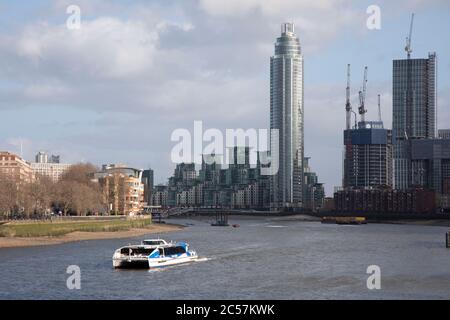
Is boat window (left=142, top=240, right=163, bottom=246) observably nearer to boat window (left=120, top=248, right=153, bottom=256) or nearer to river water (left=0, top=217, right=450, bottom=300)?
river water (left=0, top=217, right=450, bottom=300)

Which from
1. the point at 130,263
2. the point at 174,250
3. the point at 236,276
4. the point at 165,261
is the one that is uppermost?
the point at 174,250

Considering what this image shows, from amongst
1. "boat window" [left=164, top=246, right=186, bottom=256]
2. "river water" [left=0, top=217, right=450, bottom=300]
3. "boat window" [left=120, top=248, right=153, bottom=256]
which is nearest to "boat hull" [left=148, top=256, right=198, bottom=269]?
"boat window" [left=164, top=246, right=186, bottom=256]

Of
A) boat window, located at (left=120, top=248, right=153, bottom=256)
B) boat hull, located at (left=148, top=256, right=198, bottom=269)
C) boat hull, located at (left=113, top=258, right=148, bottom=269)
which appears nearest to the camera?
boat hull, located at (left=113, top=258, right=148, bottom=269)

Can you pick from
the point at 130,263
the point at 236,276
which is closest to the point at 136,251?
the point at 130,263

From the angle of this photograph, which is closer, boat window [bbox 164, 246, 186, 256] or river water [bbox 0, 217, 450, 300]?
river water [bbox 0, 217, 450, 300]

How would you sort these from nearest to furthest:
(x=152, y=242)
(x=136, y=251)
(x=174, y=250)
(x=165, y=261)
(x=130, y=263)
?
(x=130, y=263), (x=136, y=251), (x=165, y=261), (x=174, y=250), (x=152, y=242)

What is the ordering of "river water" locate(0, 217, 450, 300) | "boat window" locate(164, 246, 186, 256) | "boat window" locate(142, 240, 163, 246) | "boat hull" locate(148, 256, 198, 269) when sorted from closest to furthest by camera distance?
"river water" locate(0, 217, 450, 300) → "boat hull" locate(148, 256, 198, 269) → "boat window" locate(164, 246, 186, 256) → "boat window" locate(142, 240, 163, 246)

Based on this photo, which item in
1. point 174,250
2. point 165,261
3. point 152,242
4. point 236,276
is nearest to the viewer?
point 236,276

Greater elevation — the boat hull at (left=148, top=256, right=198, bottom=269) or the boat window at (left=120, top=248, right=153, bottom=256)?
the boat window at (left=120, top=248, right=153, bottom=256)

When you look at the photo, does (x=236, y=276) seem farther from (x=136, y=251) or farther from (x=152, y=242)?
(x=152, y=242)

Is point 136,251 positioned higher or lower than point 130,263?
higher

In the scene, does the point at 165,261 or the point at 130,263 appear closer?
the point at 130,263
